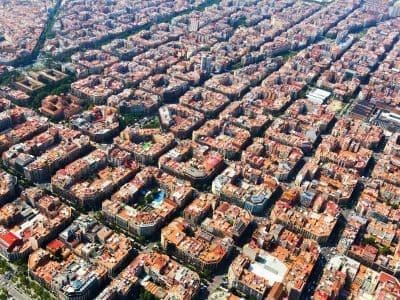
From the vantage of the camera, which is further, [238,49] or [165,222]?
[238,49]

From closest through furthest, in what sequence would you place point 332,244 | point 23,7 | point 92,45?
point 332,244 → point 92,45 → point 23,7

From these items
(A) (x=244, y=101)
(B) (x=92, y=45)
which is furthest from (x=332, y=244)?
(B) (x=92, y=45)

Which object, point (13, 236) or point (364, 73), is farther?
point (364, 73)

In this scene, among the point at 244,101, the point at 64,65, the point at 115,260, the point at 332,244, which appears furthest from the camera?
the point at 64,65

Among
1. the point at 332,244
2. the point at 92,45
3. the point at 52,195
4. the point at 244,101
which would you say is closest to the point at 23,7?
the point at 92,45

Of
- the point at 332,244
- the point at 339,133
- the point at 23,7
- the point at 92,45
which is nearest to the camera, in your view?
the point at 332,244

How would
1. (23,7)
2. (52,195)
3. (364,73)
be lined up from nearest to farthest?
(52,195) → (364,73) → (23,7)

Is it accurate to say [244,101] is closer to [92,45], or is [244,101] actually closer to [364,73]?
[364,73]

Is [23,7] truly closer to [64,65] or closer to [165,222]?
[64,65]

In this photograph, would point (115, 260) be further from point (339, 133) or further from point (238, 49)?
point (238, 49)

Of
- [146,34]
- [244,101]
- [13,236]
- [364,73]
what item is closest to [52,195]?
[13,236]
